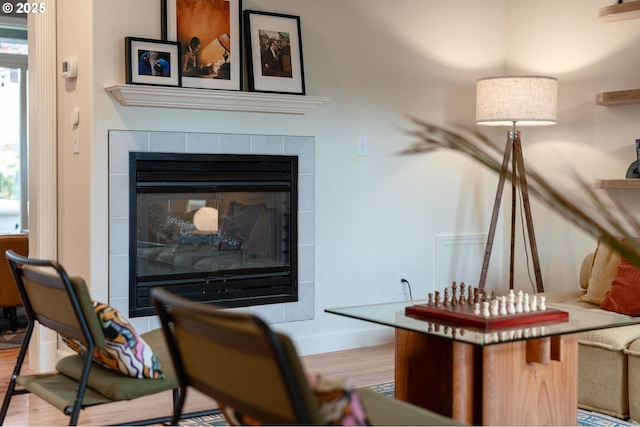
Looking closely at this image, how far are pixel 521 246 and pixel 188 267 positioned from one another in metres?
2.30

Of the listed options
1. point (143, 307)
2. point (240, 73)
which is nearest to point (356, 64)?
point (240, 73)

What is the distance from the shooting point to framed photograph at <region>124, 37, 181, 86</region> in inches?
152

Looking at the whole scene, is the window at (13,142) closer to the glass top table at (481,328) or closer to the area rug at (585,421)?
the area rug at (585,421)

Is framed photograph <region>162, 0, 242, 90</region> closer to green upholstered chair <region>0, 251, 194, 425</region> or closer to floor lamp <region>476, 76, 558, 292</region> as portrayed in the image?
floor lamp <region>476, 76, 558, 292</region>

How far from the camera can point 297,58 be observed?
439 centimetres

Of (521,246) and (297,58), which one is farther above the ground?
(297,58)

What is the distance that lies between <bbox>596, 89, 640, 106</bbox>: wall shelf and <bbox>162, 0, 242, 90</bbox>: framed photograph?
2.06 m

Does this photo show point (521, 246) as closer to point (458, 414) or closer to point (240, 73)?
point (240, 73)

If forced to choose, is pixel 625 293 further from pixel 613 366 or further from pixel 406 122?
pixel 406 122

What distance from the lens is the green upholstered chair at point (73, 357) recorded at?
87.2 inches

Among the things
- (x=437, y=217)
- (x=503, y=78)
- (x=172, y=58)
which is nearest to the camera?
(x=172, y=58)

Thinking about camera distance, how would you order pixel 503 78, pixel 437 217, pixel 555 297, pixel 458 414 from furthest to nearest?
pixel 437 217, pixel 503 78, pixel 555 297, pixel 458 414

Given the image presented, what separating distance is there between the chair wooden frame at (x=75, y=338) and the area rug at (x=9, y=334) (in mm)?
2496

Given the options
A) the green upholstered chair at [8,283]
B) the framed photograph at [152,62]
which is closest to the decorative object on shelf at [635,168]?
the framed photograph at [152,62]
